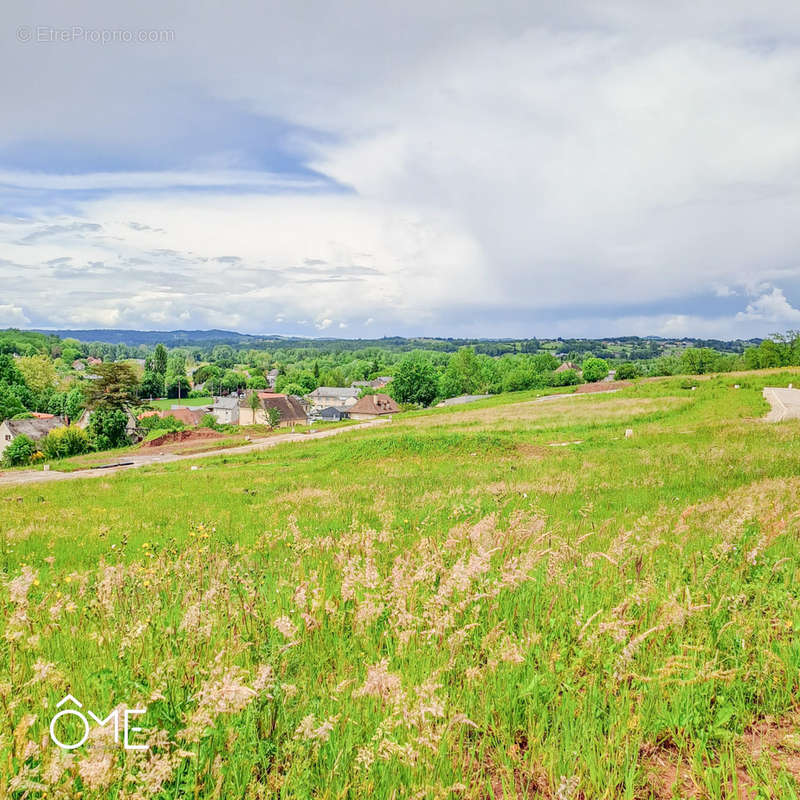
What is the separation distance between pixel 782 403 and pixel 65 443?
75267 millimetres

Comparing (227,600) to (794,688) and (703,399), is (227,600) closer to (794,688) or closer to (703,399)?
(794,688)

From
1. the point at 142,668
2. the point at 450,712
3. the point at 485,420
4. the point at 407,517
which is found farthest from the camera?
the point at 485,420

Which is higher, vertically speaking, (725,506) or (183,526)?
(725,506)

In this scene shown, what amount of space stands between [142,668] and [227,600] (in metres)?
1.22

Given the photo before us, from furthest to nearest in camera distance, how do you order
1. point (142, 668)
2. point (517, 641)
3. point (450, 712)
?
point (517, 641), point (142, 668), point (450, 712)

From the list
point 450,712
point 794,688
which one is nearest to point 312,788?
point 450,712

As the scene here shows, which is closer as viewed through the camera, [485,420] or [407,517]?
[407,517]

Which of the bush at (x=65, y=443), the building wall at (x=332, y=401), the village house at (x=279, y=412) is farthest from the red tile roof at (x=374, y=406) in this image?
the bush at (x=65, y=443)

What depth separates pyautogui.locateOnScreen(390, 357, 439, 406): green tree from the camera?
12169 cm

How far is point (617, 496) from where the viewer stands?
1155 cm

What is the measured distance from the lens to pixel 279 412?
4560 inches

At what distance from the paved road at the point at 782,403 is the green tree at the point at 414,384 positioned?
86905mm

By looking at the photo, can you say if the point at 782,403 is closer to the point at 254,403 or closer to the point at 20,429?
the point at 254,403

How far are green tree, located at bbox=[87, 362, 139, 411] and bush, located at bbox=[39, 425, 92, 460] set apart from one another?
4.98m
